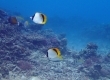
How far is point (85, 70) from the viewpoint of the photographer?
37.2ft

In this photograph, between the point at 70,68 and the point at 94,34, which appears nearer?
the point at 70,68

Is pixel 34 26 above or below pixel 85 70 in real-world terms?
above

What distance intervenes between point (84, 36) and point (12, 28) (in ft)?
66.1

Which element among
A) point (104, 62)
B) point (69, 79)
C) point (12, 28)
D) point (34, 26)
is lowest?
point (69, 79)

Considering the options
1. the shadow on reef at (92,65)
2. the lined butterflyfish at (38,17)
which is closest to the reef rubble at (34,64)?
the shadow on reef at (92,65)

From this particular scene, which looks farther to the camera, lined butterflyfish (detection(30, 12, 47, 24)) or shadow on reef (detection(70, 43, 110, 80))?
shadow on reef (detection(70, 43, 110, 80))

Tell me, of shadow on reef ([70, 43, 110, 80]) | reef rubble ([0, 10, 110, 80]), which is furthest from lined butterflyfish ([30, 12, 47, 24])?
shadow on reef ([70, 43, 110, 80])

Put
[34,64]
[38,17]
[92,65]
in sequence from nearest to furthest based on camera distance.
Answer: [38,17] < [34,64] < [92,65]

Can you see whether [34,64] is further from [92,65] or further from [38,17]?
[38,17]

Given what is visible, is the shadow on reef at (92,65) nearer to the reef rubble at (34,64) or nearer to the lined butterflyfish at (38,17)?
the reef rubble at (34,64)

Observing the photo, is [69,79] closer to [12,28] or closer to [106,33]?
[12,28]

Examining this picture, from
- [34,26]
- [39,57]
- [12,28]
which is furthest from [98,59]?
[34,26]

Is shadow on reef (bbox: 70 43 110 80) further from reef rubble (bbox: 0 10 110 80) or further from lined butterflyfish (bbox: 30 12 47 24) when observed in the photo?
lined butterflyfish (bbox: 30 12 47 24)

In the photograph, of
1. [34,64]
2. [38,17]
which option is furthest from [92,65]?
[38,17]
